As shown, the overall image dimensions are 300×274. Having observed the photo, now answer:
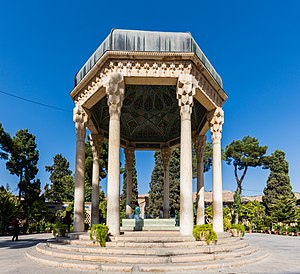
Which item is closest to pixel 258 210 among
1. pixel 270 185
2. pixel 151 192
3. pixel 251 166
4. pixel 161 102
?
pixel 270 185

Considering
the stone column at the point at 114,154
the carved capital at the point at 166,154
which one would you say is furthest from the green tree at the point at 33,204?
the stone column at the point at 114,154

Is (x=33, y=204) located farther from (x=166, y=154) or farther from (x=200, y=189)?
(x=200, y=189)

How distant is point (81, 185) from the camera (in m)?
15.0

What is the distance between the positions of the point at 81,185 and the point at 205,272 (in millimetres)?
8726

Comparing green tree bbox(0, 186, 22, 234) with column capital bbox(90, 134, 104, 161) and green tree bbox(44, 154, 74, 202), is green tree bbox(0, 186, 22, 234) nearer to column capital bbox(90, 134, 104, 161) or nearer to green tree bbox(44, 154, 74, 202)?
column capital bbox(90, 134, 104, 161)

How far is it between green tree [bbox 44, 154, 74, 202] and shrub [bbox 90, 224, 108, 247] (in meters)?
42.1

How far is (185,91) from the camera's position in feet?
41.5

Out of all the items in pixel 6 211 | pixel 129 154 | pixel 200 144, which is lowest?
pixel 6 211

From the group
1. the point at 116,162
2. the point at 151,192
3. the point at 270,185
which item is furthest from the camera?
the point at 151,192

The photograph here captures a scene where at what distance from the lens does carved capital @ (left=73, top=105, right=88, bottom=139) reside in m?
15.7

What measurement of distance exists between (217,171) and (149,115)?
27.3 ft

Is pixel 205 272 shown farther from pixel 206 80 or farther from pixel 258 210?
pixel 258 210

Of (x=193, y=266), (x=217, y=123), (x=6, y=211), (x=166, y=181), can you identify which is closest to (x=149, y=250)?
(x=193, y=266)

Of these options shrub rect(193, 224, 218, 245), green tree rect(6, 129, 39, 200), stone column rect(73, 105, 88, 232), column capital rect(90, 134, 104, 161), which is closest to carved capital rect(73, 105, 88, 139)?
stone column rect(73, 105, 88, 232)
